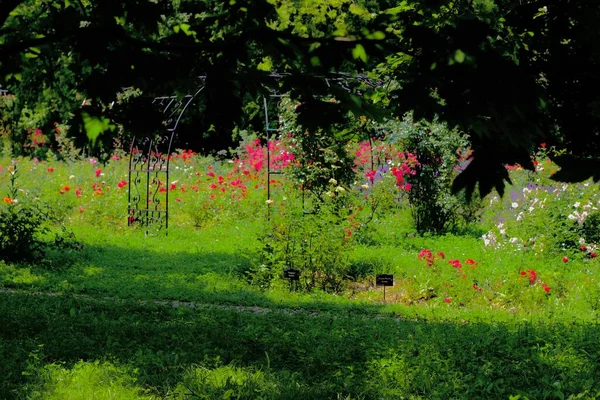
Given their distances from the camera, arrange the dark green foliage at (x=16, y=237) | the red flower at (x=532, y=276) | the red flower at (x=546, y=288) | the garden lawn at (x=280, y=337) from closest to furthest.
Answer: the garden lawn at (x=280, y=337) → the red flower at (x=546, y=288) → the red flower at (x=532, y=276) → the dark green foliage at (x=16, y=237)

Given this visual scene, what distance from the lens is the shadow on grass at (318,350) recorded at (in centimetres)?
455

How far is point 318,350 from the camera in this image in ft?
17.1

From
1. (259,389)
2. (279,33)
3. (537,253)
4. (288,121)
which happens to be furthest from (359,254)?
(279,33)

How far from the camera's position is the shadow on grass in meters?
4.55

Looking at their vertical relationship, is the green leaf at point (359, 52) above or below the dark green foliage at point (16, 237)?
above

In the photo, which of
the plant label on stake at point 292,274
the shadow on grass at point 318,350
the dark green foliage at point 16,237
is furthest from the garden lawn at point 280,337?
the dark green foliage at point 16,237

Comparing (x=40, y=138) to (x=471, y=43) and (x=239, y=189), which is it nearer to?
(x=239, y=189)

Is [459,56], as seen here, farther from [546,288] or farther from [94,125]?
[546,288]

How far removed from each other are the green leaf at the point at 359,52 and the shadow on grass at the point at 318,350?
2.09m

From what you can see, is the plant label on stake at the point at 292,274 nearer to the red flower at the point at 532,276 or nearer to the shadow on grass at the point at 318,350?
the shadow on grass at the point at 318,350

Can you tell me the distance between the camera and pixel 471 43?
9.98 ft

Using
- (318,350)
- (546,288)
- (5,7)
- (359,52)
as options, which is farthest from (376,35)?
(546,288)

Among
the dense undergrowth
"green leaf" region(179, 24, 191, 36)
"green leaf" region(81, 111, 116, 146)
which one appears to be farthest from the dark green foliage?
"green leaf" region(81, 111, 116, 146)

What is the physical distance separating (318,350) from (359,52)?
2622 millimetres
